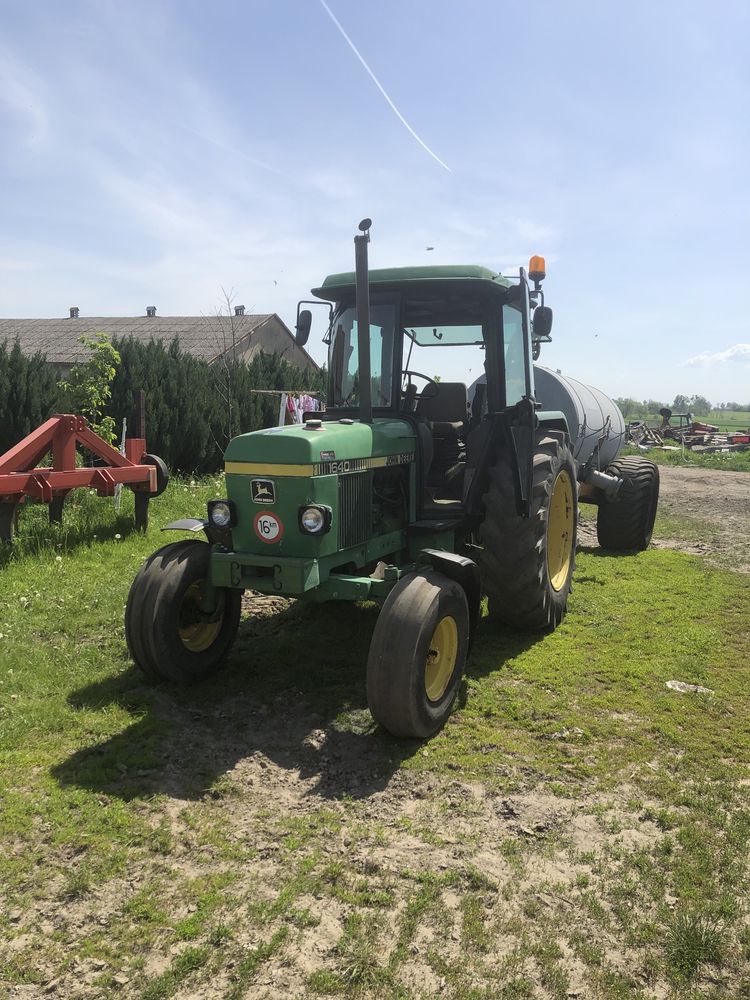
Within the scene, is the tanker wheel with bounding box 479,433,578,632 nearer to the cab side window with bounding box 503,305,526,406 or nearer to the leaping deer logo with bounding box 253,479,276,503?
the cab side window with bounding box 503,305,526,406

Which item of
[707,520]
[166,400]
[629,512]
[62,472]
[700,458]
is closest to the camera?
[62,472]

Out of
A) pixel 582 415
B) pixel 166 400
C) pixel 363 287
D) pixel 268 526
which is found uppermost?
pixel 363 287

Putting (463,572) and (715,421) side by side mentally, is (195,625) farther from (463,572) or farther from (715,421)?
(715,421)

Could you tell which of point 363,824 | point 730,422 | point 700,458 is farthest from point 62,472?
point 730,422

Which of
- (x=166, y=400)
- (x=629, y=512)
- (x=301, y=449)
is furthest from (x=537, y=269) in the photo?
(x=166, y=400)

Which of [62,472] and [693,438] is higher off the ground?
Result: [693,438]

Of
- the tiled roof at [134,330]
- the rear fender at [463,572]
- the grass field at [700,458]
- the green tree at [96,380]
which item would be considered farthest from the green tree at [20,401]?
the grass field at [700,458]

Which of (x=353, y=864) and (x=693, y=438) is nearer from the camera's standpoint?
(x=353, y=864)

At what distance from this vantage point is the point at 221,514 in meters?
4.34

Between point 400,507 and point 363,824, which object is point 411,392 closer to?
point 400,507

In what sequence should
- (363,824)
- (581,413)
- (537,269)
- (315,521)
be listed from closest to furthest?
1. (363,824)
2. (315,521)
3. (537,269)
4. (581,413)

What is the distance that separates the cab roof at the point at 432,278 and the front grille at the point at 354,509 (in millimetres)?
1399

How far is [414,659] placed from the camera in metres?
3.73

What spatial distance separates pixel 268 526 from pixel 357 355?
5.33 ft
